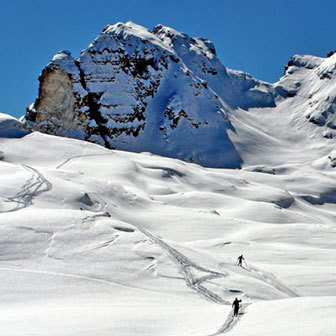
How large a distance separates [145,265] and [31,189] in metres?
15.6

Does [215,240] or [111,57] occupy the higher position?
[111,57]

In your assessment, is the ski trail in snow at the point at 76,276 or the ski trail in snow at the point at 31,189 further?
the ski trail in snow at the point at 31,189

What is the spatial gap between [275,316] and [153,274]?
7.22 meters

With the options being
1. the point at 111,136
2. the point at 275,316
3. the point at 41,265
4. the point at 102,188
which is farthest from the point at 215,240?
the point at 111,136

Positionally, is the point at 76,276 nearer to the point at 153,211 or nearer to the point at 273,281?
the point at 273,281

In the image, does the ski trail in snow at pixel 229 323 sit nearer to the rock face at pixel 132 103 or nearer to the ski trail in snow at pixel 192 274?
the ski trail in snow at pixel 192 274

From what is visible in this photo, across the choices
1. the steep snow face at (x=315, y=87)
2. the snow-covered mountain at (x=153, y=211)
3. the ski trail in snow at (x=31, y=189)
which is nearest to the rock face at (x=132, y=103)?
the snow-covered mountain at (x=153, y=211)

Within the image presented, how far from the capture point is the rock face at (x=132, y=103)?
99.9 metres

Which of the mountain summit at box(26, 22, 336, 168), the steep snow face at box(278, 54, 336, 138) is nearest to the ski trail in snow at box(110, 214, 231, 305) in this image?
Result: the mountain summit at box(26, 22, 336, 168)

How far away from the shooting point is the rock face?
9988 centimetres

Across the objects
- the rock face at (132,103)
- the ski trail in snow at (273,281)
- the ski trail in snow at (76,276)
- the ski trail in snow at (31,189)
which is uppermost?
the rock face at (132,103)

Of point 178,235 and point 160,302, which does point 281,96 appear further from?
point 160,302

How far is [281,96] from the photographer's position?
13962 centimetres

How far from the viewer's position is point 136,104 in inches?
4149
